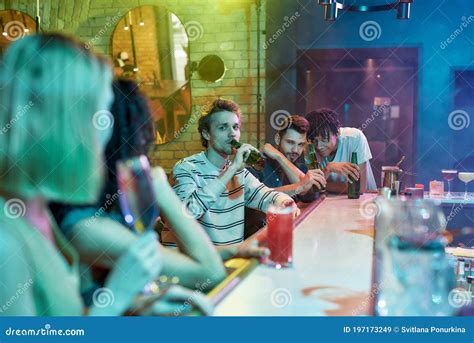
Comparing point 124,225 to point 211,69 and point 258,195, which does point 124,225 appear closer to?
point 258,195

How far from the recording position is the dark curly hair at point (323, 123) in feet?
7.44

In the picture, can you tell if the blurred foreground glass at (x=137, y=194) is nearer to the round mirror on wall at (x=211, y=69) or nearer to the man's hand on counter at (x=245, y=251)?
the man's hand on counter at (x=245, y=251)

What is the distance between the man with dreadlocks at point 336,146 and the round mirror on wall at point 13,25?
1241mm

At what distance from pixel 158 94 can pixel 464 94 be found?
1396 millimetres

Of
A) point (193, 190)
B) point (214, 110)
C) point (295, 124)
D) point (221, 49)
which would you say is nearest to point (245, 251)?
point (193, 190)

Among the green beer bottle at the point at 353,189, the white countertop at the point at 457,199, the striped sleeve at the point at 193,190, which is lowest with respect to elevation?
the white countertop at the point at 457,199

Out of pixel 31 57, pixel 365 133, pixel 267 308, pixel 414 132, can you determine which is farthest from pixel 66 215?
pixel 414 132

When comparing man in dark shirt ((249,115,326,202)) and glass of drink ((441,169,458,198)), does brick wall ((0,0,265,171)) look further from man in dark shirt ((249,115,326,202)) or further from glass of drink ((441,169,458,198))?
glass of drink ((441,169,458,198))

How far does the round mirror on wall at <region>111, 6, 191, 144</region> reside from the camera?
240 centimetres

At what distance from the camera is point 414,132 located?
7.06ft

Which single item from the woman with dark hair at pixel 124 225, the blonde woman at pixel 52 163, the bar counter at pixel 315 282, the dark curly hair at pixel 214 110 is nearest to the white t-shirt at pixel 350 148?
the dark curly hair at pixel 214 110

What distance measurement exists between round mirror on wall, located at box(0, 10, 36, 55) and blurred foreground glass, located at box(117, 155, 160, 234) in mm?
940

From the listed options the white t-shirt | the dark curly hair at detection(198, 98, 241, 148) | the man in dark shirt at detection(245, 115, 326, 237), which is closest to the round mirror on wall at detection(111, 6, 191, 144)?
the dark curly hair at detection(198, 98, 241, 148)

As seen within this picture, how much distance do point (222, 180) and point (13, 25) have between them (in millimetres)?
1120
